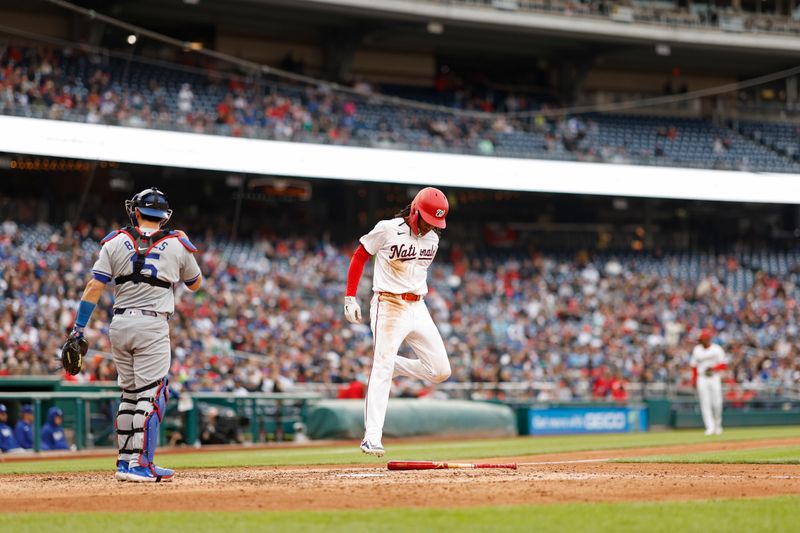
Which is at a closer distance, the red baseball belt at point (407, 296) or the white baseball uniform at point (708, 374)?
the red baseball belt at point (407, 296)

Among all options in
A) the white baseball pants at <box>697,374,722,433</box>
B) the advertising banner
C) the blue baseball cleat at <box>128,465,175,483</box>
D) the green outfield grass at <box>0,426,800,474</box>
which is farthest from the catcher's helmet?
the advertising banner

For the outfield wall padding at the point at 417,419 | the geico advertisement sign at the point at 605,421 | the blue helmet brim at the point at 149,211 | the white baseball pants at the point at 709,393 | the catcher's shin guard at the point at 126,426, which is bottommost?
the geico advertisement sign at the point at 605,421

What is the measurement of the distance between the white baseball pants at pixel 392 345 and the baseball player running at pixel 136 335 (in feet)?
5.55

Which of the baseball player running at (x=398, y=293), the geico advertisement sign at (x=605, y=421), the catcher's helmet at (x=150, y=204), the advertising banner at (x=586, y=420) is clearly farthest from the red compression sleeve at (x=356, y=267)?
the geico advertisement sign at (x=605, y=421)

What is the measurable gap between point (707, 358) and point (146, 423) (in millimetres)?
15127

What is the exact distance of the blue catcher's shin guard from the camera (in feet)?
26.4

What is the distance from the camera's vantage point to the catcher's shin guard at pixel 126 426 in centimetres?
810

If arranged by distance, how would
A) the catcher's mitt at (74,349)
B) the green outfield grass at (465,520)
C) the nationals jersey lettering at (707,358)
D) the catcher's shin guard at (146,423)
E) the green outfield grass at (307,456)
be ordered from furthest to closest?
1. the nationals jersey lettering at (707,358)
2. the green outfield grass at (307,456)
3. the catcher's mitt at (74,349)
4. the catcher's shin guard at (146,423)
5. the green outfield grass at (465,520)

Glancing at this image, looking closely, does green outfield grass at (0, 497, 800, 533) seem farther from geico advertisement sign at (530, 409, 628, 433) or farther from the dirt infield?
geico advertisement sign at (530, 409, 628, 433)

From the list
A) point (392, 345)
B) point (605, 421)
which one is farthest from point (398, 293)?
point (605, 421)

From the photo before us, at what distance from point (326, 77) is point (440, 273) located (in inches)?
290

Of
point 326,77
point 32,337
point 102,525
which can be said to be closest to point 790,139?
point 326,77

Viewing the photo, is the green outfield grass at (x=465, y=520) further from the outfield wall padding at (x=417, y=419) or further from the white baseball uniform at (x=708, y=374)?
the white baseball uniform at (x=708, y=374)

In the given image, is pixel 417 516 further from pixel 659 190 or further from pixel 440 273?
pixel 659 190
